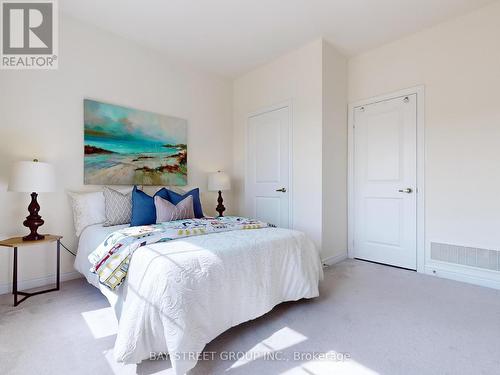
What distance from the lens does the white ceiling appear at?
2584 mm

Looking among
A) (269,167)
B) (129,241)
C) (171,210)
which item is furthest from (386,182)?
(129,241)

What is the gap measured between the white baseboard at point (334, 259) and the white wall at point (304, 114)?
285 mm

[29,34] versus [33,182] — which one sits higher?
[29,34]

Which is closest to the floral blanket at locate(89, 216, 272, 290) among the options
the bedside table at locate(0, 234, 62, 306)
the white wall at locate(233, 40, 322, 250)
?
the bedside table at locate(0, 234, 62, 306)

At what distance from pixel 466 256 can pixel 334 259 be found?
4.42 feet

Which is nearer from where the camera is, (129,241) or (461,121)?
(129,241)

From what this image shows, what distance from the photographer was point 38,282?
2.55 m

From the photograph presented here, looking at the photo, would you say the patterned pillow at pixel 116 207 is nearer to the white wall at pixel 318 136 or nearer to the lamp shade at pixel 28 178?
the lamp shade at pixel 28 178

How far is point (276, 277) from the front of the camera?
1.97 metres

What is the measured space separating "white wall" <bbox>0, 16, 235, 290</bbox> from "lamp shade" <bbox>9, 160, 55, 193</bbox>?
1.08 feet

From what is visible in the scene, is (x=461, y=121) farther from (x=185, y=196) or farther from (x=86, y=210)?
(x=86, y=210)

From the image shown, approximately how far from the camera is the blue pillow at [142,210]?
8.33 feet

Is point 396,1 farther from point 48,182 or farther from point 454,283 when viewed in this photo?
point 48,182

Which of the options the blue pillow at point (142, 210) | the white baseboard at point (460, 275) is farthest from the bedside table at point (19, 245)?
the white baseboard at point (460, 275)
